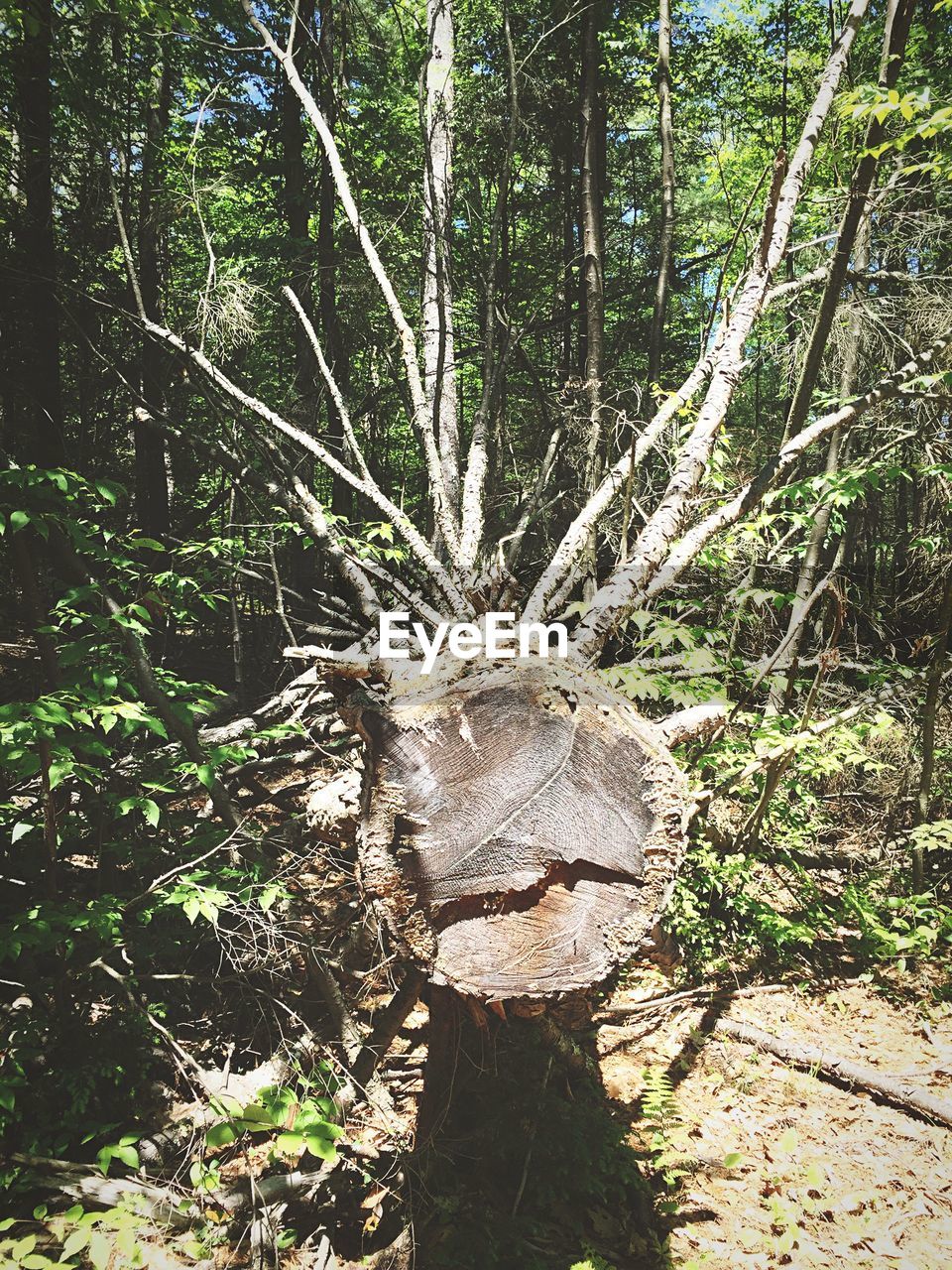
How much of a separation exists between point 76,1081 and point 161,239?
745 centimetres

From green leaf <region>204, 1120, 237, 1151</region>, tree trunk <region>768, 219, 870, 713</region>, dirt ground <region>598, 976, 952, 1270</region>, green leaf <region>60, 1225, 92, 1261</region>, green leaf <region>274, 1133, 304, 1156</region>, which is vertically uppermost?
tree trunk <region>768, 219, 870, 713</region>

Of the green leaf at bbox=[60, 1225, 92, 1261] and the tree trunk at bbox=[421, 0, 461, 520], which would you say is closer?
the green leaf at bbox=[60, 1225, 92, 1261]

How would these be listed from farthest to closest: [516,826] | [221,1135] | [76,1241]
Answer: [76,1241], [221,1135], [516,826]

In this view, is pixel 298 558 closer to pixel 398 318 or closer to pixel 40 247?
pixel 40 247

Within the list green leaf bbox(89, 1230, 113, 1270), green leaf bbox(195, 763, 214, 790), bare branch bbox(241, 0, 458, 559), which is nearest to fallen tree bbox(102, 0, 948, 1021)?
bare branch bbox(241, 0, 458, 559)

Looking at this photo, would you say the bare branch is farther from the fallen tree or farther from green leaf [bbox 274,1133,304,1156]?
green leaf [bbox 274,1133,304,1156]

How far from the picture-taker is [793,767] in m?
4.73

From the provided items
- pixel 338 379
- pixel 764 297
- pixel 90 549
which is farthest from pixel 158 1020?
pixel 338 379

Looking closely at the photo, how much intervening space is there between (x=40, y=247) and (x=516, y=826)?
5.38m

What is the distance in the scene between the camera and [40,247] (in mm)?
4781

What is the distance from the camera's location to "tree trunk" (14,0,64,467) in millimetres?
4598

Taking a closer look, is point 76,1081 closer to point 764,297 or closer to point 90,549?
point 90,549

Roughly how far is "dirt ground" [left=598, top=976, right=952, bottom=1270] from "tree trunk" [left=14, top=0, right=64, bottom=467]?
5486 mm

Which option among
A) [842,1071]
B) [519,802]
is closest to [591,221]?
[519,802]
